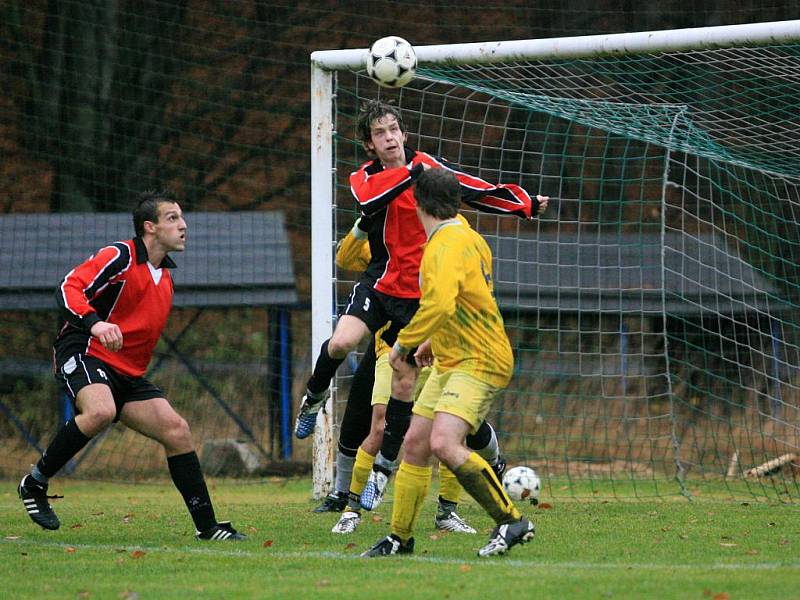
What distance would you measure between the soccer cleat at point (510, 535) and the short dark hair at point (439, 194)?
4.76 ft

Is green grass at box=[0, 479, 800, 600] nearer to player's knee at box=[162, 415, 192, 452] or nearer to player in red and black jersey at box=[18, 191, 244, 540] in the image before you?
player in red and black jersey at box=[18, 191, 244, 540]

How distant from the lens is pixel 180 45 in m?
15.6

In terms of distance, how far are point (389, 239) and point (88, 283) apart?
179 cm

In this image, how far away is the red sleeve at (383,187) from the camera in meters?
6.91

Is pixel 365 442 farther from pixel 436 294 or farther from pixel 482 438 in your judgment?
pixel 436 294

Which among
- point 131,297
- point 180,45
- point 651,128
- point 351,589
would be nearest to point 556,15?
point 180,45

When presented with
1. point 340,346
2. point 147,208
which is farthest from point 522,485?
point 147,208

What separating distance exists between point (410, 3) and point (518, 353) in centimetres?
515

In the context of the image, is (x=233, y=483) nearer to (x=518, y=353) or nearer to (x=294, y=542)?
(x=518, y=353)

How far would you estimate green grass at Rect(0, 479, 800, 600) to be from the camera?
195 inches

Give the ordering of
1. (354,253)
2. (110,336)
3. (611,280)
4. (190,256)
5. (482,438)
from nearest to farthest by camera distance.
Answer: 1. (110,336)
2. (482,438)
3. (354,253)
4. (611,280)
5. (190,256)

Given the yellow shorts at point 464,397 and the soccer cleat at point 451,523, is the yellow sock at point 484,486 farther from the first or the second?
the soccer cleat at point 451,523

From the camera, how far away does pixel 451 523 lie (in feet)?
23.1

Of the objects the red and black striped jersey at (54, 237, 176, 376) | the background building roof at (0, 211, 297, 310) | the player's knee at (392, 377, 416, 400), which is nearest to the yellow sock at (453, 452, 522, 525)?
the player's knee at (392, 377, 416, 400)
